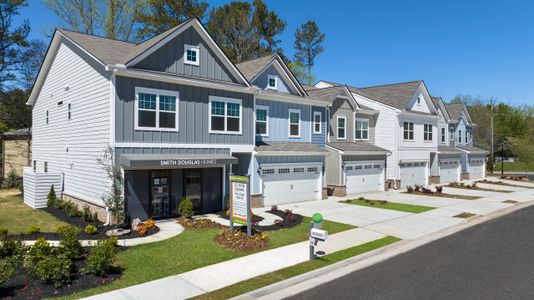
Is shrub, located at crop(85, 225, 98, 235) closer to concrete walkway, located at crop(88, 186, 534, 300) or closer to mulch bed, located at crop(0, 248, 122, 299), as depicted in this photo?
mulch bed, located at crop(0, 248, 122, 299)

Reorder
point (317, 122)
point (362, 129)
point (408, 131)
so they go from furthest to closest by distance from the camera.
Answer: point (408, 131) → point (362, 129) → point (317, 122)

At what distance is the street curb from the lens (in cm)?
777

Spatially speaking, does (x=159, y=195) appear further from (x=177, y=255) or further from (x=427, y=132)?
(x=427, y=132)

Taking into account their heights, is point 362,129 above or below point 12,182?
above

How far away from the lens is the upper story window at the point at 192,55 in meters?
15.8

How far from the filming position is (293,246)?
37.1ft

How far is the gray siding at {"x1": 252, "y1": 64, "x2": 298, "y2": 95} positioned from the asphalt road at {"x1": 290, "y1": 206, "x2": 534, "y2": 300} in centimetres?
1246

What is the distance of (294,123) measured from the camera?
22203 mm

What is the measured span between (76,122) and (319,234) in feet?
42.2

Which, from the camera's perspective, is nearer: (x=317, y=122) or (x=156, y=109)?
(x=156, y=109)

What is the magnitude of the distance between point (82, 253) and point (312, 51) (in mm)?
47724

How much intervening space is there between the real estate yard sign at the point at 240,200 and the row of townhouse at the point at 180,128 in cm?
330

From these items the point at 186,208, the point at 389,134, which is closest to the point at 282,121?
the point at 186,208

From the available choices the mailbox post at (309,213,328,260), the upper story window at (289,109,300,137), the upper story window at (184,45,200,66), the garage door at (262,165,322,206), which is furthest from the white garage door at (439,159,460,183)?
the mailbox post at (309,213,328,260)
